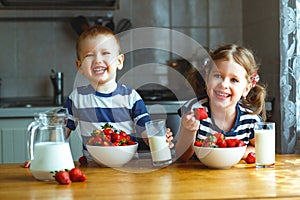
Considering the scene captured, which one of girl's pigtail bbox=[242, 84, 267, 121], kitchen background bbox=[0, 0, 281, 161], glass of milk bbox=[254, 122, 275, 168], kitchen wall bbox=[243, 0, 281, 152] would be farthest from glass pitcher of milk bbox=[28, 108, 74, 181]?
kitchen background bbox=[0, 0, 281, 161]

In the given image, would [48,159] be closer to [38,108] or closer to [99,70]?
[99,70]

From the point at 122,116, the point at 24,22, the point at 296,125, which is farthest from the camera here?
the point at 24,22

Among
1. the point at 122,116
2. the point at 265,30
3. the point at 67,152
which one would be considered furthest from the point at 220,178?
the point at 265,30

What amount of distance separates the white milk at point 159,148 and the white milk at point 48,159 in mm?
272

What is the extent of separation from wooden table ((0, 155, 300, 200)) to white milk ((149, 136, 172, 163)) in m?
0.04

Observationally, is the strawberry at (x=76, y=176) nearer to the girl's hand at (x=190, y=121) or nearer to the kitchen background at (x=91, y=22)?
the girl's hand at (x=190, y=121)

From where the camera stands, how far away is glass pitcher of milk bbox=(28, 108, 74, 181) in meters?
1.37

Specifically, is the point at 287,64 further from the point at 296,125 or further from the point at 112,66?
the point at 112,66

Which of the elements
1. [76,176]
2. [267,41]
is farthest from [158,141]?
[267,41]

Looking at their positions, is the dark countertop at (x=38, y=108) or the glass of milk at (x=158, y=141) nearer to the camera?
the glass of milk at (x=158, y=141)

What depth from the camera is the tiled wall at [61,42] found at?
3145mm

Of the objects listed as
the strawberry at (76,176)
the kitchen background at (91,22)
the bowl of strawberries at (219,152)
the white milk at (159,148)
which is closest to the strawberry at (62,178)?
the strawberry at (76,176)

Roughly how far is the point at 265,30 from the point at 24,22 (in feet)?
4.61

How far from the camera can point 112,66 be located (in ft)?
5.99
